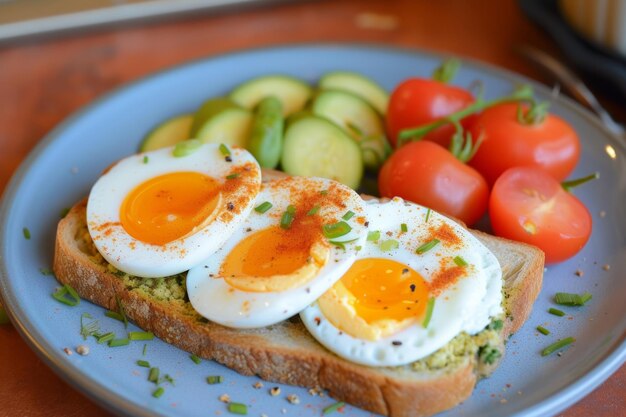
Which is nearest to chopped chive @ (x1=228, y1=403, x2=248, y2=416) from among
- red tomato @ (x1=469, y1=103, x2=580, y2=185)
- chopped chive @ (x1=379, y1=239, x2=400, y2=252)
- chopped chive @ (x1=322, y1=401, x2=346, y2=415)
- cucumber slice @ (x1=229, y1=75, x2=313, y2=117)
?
chopped chive @ (x1=322, y1=401, x2=346, y2=415)

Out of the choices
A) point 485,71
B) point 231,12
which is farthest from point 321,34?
point 485,71

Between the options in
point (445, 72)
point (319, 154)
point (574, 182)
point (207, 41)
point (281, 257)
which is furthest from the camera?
point (207, 41)

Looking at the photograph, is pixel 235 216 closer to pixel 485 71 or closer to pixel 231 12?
pixel 485 71

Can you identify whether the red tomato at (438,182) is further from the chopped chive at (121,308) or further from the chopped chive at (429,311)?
the chopped chive at (121,308)

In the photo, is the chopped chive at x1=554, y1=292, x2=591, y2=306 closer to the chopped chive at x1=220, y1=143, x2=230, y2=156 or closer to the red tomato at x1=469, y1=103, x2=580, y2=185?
the red tomato at x1=469, y1=103, x2=580, y2=185

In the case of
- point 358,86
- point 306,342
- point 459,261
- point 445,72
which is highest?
point 445,72

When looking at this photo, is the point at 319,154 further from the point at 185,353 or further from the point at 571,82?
the point at 571,82

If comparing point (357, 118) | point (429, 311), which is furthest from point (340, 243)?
point (357, 118)
